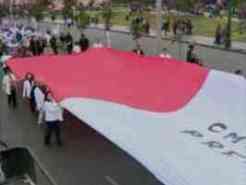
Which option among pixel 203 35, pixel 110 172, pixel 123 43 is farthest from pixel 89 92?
pixel 203 35

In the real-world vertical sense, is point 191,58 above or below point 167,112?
below

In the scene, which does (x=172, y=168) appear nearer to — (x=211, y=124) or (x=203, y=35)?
(x=211, y=124)

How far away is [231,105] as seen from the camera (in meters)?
9.39

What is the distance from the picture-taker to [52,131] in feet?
46.2

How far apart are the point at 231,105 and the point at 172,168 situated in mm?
2374

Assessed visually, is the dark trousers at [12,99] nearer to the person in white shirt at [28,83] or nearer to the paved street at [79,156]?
the paved street at [79,156]

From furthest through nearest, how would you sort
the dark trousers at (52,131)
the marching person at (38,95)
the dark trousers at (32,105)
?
1. the dark trousers at (32,105)
2. the marching person at (38,95)
3. the dark trousers at (52,131)

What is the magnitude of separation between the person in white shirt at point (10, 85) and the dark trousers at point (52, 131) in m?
3.95

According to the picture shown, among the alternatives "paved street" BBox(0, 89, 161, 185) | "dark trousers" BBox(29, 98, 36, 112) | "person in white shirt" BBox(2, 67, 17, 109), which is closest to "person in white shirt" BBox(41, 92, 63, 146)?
"paved street" BBox(0, 89, 161, 185)

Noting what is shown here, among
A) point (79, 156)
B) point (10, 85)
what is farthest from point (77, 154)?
point (10, 85)

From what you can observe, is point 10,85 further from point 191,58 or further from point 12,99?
point 191,58

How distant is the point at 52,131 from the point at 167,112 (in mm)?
4736

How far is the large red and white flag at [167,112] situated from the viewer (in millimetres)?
7500

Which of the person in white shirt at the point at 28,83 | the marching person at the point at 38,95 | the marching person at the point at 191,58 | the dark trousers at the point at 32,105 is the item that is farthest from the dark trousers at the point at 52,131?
the marching person at the point at 191,58
